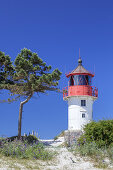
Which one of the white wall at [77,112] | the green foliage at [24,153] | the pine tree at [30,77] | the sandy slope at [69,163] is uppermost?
the pine tree at [30,77]

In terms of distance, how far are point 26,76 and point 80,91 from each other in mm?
5776

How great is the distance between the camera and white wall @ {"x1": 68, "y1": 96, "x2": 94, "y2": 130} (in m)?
23.3

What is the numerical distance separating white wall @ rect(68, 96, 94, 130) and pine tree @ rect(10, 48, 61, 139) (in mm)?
2463

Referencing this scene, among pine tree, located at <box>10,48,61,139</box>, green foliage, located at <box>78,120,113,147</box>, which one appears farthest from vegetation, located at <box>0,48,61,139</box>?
green foliage, located at <box>78,120,113,147</box>

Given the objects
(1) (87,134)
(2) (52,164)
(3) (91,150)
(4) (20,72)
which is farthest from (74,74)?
(2) (52,164)

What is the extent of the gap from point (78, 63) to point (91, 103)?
15.5 feet

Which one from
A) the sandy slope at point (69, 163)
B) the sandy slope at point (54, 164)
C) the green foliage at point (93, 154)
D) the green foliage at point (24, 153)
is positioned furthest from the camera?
the green foliage at point (24, 153)

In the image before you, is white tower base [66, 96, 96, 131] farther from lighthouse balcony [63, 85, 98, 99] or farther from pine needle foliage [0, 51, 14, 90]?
pine needle foliage [0, 51, 14, 90]

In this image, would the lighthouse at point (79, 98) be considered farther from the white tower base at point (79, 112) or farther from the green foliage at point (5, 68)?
the green foliage at point (5, 68)

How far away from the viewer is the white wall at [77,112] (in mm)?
23312

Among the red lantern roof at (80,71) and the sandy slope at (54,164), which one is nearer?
the sandy slope at (54,164)

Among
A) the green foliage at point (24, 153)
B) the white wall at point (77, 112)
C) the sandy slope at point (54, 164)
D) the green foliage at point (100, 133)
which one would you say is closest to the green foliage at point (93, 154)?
the sandy slope at point (54, 164)

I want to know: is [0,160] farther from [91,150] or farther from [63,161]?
[91,150]

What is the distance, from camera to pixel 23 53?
2400 centimetres
